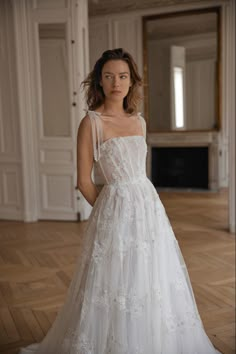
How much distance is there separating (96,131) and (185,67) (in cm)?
463

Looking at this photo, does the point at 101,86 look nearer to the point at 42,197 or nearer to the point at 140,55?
the point at 42,197

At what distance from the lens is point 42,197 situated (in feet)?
10.6

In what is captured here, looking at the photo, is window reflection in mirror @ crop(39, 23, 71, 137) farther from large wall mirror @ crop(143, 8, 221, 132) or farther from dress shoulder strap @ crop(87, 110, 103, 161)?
large wall mirror @ crop(143, 8, 221, 132)

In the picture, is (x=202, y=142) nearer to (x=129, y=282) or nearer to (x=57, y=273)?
(x=57, y=273)

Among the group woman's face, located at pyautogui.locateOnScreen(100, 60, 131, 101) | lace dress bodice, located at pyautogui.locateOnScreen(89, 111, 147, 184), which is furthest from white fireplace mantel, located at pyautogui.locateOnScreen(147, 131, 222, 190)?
woman's face, located at pyautogui.locateOnScreen(100, 60, 131, 101)

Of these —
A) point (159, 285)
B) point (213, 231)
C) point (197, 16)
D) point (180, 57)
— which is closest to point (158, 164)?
point (180, 57)

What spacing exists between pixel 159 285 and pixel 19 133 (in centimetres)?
244

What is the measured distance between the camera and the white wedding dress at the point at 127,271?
45.1 inches

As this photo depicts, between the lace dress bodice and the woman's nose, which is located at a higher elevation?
the woman's nose

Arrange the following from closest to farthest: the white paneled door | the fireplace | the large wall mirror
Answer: the white paneled door
the large wall mirror
the fireplace

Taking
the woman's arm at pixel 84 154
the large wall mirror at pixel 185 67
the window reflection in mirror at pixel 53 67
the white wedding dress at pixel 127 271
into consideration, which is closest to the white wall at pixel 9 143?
the window reflection in mirror at pixel 53 67

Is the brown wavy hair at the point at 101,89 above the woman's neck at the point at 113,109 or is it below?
above

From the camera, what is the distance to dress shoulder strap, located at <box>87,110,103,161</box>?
103 centimetres

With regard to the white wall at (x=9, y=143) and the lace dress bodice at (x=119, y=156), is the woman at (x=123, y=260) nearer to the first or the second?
the lace dress bodice at (x=119, y=156)
